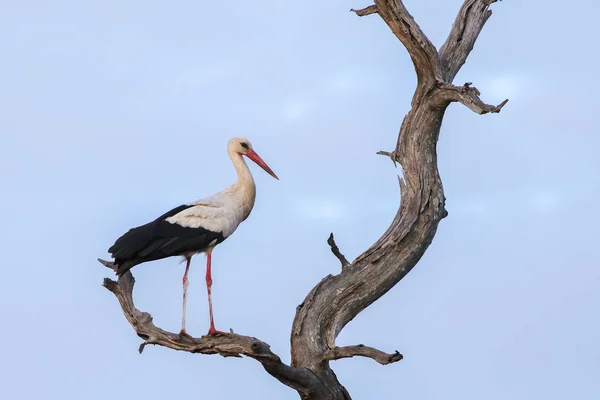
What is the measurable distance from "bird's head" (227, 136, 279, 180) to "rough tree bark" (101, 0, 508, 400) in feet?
6.82

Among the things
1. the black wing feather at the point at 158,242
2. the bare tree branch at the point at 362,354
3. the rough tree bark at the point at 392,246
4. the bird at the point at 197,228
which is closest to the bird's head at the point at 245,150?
the bird at the point at 197,228

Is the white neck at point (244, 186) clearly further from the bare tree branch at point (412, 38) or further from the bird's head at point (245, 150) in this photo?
A: the bare tree branch at point (412, 38)

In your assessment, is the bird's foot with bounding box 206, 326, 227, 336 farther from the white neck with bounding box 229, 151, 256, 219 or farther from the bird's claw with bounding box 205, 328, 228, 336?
the white neck with bounding box 229, 151, 256, 219

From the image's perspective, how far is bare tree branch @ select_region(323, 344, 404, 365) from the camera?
11414mm

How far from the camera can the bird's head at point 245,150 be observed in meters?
15.2

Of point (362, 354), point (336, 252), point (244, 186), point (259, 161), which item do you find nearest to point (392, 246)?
point (336, 252)

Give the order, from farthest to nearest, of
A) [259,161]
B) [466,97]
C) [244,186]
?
[259,161], [244,186], [466,97]

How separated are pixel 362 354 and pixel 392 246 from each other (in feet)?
5.23

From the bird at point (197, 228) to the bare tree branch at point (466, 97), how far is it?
2.66 m

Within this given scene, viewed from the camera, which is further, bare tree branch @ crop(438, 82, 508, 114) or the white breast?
the white breast

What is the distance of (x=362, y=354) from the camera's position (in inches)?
471

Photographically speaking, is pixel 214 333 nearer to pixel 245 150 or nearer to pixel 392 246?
pixel 392 246

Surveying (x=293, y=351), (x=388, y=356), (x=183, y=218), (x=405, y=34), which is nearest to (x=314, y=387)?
(x=293, y=351)

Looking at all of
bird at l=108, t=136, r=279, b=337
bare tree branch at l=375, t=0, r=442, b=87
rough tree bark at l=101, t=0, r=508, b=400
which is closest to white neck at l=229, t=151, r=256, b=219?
bird at l=108, t=136, r=279, b=337
